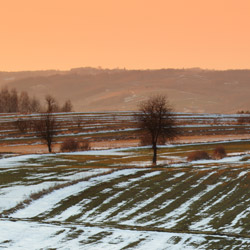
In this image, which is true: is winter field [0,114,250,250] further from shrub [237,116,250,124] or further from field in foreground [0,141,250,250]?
shrub [237,116,250,124]

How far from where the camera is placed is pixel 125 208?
28828mm

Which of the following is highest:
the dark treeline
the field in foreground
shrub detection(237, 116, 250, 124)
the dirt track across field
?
the dark treeline

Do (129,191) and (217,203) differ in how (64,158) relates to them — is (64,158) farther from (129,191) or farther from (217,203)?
(217,203)

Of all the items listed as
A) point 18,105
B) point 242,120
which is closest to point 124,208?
point 242,120

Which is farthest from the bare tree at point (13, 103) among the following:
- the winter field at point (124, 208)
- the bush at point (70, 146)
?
the winter field at point (124, 208)

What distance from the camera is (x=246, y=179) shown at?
3644 cm

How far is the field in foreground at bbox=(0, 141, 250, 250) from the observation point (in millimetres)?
22516

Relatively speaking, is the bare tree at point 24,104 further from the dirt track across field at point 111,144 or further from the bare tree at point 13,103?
the dirt track across field at point 111,144

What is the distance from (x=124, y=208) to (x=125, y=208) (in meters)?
0.06

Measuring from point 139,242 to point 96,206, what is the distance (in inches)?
302

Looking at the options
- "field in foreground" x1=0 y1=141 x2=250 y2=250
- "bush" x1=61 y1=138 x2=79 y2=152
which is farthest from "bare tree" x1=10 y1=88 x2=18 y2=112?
Result: "field in foreground" x1=0 y1=141 x2=250 y2=250

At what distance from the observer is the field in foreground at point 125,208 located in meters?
22.5

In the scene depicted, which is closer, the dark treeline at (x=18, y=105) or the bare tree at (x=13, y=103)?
the dark treeline at (x=18, y=105)

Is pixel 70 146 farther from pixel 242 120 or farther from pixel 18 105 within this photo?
pixel 18 105
